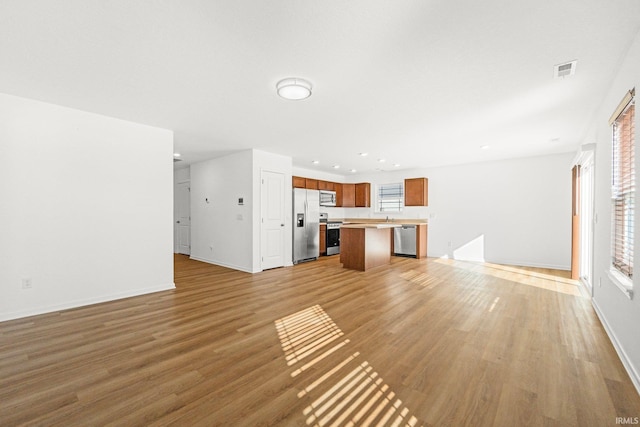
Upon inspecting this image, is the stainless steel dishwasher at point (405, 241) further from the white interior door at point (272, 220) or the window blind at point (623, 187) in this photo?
the window blind at point (623, 187)

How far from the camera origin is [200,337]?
2.68m

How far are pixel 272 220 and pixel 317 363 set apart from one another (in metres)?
4.10

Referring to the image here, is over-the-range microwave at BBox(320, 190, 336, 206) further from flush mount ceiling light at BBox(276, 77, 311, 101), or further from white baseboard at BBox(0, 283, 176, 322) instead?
flush mount ceiling light at BBox(276, 77, 311, 101)

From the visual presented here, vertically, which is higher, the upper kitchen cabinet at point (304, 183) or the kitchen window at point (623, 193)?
the upper kitchen cabinet at point (304, 183)

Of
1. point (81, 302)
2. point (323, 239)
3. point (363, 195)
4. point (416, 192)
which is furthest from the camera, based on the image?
point (363, 195)

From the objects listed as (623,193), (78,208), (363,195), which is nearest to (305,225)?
(363,195)

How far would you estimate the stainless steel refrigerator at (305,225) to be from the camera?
679 centimetres

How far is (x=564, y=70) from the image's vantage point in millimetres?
2506

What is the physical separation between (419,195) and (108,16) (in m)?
7.30

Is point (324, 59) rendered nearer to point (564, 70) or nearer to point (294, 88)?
point (294, 88)

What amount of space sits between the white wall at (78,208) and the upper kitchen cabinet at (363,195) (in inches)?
232

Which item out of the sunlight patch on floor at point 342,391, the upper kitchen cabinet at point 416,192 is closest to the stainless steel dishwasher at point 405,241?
the upper kitchen cabinet at point 416,192

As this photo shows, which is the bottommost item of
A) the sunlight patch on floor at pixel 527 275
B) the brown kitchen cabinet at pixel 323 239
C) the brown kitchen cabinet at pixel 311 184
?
the sunlight patch on floor at pixel 527 275

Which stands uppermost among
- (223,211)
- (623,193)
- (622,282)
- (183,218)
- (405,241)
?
(623,193)
